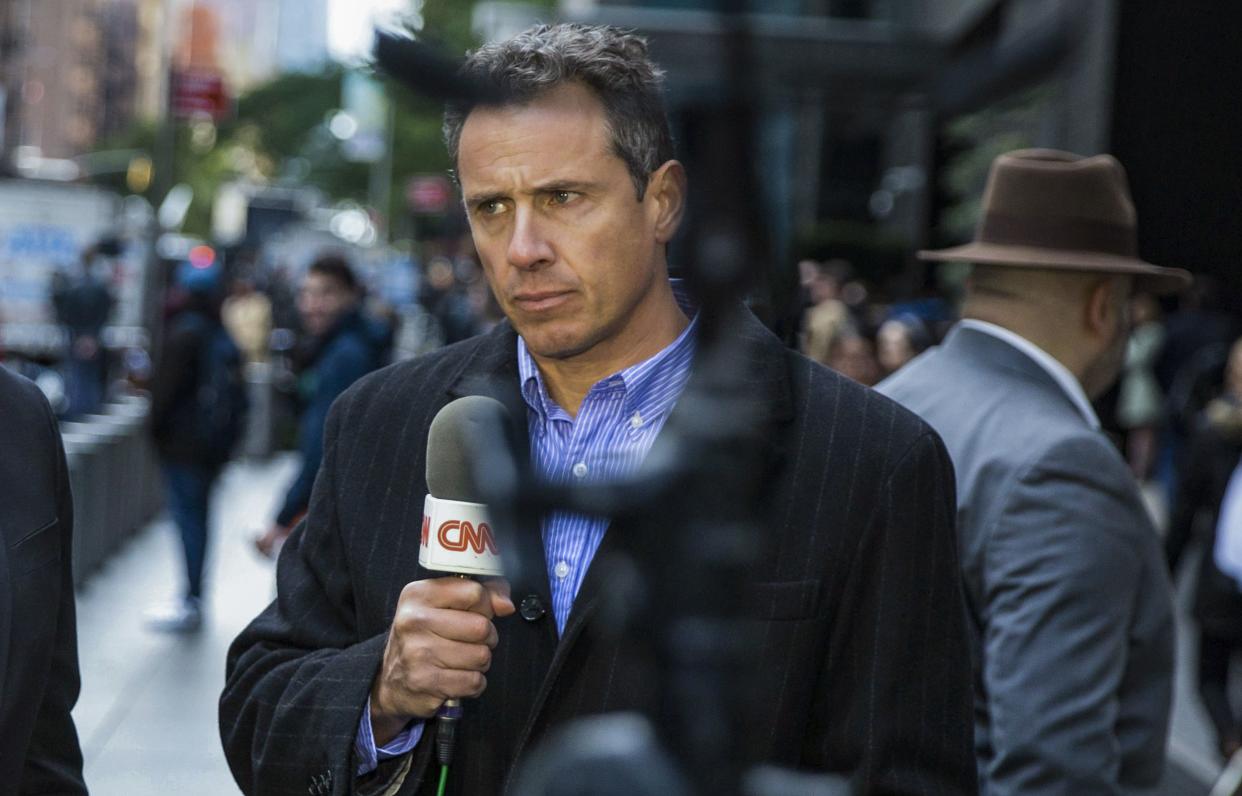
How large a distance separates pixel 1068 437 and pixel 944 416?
0.30 m

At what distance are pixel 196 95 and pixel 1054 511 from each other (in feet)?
46.3

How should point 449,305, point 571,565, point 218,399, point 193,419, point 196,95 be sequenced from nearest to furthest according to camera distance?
1. point 571,565
2. point 193,419
3. point 218,399
4. point 196,95
5. point 449,305

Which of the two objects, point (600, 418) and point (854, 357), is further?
point (854, 357)

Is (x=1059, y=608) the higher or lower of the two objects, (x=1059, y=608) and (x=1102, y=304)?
the lower

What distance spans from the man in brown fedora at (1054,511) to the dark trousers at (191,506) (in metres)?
7.65

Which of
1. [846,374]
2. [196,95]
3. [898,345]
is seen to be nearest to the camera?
[846,374]

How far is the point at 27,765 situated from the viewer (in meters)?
2.63

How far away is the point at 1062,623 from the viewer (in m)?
3.00

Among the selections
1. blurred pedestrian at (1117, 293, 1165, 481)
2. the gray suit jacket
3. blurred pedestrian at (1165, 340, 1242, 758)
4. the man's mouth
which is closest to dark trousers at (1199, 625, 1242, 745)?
blurred pedestrian at (1165, 340, 1242, 758)

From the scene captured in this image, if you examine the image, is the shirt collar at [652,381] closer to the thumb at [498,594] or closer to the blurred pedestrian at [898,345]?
the thumb at [498,594]

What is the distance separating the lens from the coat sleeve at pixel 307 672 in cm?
224

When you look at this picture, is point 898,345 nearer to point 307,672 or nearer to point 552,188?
point 307,672

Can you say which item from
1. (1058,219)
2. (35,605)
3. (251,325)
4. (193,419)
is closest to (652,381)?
(35,605)

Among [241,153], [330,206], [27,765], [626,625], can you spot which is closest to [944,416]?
[27,765]
